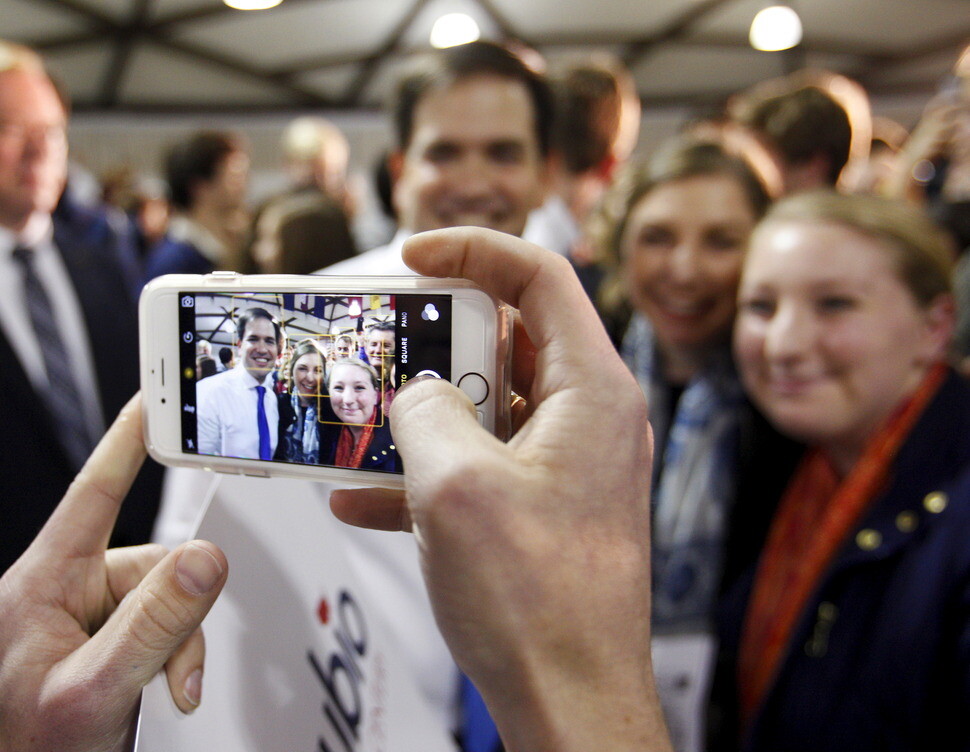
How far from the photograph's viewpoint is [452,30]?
1.07 m

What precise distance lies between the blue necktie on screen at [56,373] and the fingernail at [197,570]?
0.66 ft

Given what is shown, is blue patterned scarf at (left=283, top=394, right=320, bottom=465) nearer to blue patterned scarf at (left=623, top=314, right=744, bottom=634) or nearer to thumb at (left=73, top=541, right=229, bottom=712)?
thumb at (left=73, top=541, right=229, bottom=712)

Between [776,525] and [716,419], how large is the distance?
0.19 meters

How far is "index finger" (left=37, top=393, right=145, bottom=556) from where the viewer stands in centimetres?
43

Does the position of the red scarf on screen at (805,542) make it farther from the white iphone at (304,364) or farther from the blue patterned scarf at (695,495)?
the white iphone at (304,364)

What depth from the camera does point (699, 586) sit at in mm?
1001

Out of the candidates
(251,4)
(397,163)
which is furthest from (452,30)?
(251,4)

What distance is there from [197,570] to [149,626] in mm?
39

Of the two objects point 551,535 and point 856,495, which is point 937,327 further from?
point 551,535

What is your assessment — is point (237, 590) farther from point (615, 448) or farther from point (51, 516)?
point (615, 448)

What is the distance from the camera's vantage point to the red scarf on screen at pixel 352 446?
43 centimetres

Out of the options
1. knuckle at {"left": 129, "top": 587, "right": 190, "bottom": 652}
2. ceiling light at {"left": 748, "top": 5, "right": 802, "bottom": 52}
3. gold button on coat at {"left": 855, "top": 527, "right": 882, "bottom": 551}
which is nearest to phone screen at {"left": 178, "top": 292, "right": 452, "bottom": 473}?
knuckle at {"left": 129, "top": 587, "right": 190, "bottom": 652}

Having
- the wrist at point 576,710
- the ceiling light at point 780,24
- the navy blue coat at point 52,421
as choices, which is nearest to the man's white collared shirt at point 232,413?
the navy blue coat at point 52,421

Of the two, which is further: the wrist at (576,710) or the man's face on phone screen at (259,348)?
the man's face on phone screen at (259,348)
